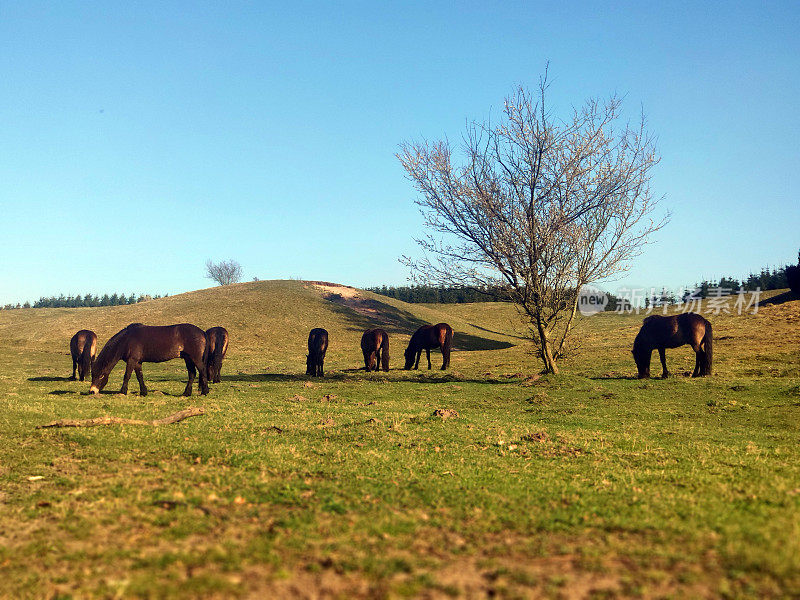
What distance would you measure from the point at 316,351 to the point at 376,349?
401 cm

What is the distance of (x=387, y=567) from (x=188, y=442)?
A: 7463 mm

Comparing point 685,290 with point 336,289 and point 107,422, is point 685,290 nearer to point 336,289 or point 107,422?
point 336,289

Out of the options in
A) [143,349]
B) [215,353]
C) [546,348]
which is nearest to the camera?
[143,349]

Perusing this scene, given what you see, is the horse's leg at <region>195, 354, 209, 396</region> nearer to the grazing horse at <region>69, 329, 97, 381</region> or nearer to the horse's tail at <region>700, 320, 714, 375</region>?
the grazing horse at <region>69, 329, 97, 381</region>

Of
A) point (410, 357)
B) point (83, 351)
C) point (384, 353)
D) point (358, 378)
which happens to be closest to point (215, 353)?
point (83, 351)

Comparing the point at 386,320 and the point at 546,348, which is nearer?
the point at 546,348

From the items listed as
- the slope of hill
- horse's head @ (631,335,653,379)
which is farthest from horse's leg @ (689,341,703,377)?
the slope of hill

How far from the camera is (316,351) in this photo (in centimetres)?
2878

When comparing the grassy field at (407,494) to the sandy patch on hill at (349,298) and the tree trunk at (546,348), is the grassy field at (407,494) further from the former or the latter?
the sandy patch on hill at (349,298)

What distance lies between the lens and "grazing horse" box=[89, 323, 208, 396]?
18.6 m

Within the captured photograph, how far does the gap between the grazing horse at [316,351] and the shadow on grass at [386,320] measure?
23.9 meters

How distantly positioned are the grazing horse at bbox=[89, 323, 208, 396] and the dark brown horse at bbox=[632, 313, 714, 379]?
1810cm

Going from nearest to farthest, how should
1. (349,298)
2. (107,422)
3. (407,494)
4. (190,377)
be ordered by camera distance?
(407,494) → (107,422) → (190,377) → (349,298)

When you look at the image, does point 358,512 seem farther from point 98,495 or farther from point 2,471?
point 2,471
